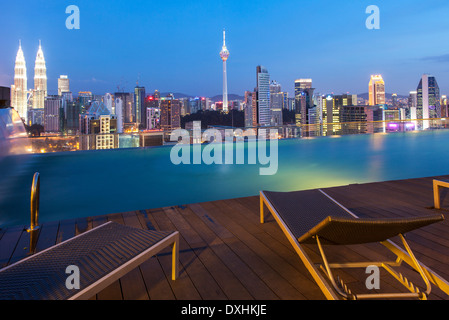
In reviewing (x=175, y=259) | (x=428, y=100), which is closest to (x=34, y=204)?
(x=175, y=259)

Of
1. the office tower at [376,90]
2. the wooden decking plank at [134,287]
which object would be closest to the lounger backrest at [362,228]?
the wooden decking plank at [134,287]

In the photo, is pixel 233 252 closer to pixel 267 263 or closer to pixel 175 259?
pixel 267 263

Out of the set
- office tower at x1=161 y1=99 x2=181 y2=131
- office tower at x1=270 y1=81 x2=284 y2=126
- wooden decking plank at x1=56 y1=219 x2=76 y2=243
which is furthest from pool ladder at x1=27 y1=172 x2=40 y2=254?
office tower at x1=161 y1=99 x2=181 y2=131

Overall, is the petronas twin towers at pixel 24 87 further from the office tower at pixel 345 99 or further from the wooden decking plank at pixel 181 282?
the wooden decking plank at pixel 181 282

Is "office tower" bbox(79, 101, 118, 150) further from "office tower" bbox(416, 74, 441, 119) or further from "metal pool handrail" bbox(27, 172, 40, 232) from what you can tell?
"office tower" bbox(416, 74, 441, 119)

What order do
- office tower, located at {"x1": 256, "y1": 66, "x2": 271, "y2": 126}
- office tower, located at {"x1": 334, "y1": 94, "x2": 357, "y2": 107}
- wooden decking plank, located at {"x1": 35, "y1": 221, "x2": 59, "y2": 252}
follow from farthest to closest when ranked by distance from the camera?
1. office tower, located at {"x1": 334, "y1": 94, "x2": 357, "y2": 107}
2. office tower, located at {"x1": 256, "y1": 66, "x2": 271, "y2": 126}
3. wooden decking plank, located at {"x1": 35, "y1": 221, "x2": 59, "y2": 252}
